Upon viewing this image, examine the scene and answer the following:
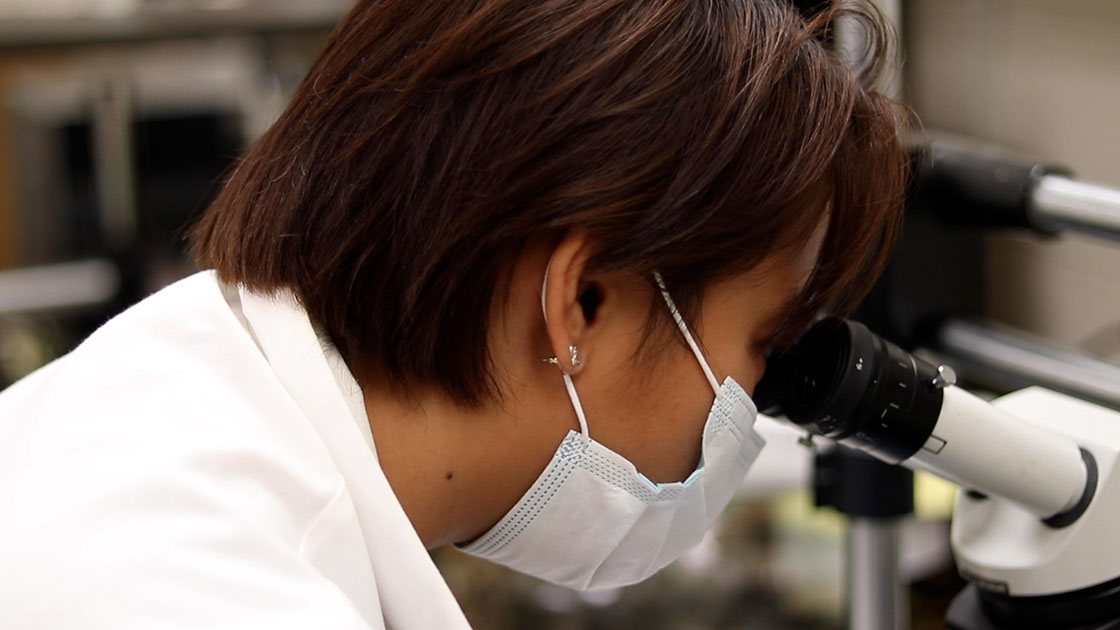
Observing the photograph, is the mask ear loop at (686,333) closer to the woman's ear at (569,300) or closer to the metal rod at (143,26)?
the woman's ear at (569,300)

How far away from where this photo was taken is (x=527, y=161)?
2.32 ft

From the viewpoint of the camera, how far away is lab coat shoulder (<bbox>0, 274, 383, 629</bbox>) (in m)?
0.57

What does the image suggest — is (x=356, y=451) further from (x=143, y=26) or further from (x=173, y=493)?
(x=143, y=26)

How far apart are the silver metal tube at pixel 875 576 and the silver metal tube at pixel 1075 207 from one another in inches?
13.2

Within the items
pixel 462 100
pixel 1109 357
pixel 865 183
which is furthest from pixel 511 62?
pixel 1109 357

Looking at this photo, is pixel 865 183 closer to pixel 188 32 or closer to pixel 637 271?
pixel 637 271

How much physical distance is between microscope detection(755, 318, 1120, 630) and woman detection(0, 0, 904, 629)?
43 mm

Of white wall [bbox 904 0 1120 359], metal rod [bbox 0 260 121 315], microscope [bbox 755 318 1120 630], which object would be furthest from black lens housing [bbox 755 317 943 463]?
metal rod [bbox 0 260 121 315]

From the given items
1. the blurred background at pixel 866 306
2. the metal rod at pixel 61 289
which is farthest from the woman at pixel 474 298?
the metal rod at pixel 61 289

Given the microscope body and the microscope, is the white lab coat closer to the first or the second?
the microscope

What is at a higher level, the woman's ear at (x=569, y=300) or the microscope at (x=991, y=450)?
the woman's ear at (x=569, y=300)

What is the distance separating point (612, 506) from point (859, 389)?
19 centimetres

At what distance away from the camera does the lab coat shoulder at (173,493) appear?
0.57m

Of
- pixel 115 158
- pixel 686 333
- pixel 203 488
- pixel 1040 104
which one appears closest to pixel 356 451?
pixel 203 488
